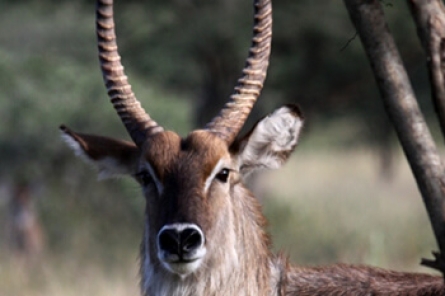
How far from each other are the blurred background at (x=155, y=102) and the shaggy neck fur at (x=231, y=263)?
9.17 metres

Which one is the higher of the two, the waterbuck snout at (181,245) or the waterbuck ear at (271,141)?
the waterbuck ear at (271,141)

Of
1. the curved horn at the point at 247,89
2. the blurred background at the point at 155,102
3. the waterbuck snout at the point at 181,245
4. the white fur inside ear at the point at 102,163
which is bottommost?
the waterbuck snout at the point at 181,245

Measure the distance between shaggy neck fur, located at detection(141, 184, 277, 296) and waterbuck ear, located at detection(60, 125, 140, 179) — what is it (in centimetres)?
51

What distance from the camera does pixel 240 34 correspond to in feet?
68.1

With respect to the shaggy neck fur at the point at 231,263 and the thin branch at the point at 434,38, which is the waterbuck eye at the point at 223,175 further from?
the thin branch at the point at 434,38

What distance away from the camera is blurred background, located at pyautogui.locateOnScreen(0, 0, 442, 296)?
61.4 ft

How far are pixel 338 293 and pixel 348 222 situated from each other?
12.0 metres

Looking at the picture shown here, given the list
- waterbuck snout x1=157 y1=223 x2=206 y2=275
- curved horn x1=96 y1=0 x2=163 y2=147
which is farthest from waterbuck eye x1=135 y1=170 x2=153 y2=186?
waterbuck snout x1=157 y1=223 x2=206 y2=275

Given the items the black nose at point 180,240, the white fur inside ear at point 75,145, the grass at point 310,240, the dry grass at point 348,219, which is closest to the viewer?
the black nose at point 180,240

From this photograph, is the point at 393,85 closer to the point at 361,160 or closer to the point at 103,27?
the point at 103,27

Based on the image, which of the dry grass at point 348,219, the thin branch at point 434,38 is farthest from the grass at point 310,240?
the thin branch at point 434,38

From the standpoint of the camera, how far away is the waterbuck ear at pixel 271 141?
681cm

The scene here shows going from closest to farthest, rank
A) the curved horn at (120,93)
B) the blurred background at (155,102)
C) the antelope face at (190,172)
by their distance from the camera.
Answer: the antelope face at (190,172)
the curved horn at (120,93)
the blurred background at (155,102)

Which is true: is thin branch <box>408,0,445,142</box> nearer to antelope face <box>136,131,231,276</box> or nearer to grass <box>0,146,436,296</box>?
antelope face <box>136,131,231,276</box>
